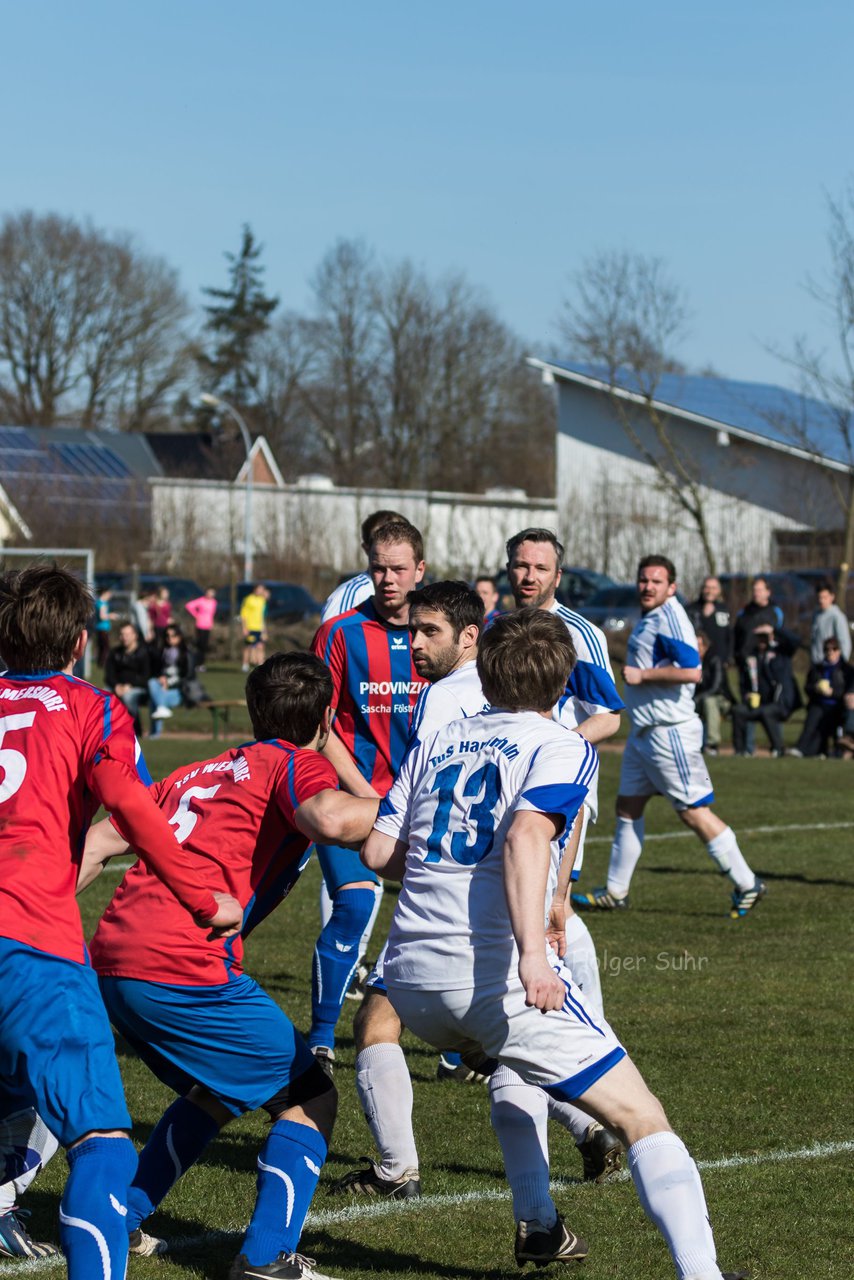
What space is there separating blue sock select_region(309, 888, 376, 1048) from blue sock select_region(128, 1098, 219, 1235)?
1930 mm

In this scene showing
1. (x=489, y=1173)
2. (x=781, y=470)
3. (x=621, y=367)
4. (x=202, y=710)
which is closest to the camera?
(x=489, y=1173)

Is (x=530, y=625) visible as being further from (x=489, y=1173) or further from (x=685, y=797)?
(x=685, y=797)

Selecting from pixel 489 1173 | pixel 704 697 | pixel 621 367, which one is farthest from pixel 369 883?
pixel 621 367

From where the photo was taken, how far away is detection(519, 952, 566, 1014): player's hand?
142 inches

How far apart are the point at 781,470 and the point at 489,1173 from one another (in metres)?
38.7

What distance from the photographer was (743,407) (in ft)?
151

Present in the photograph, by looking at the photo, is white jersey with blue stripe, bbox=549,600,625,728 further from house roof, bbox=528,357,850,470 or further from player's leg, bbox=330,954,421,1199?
house roof, bbox=528,357,850,470

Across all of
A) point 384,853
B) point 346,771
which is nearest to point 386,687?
point 346,771

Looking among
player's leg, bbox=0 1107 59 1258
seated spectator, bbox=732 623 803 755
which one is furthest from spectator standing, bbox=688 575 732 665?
player's leg, bbox=0 1107 59 1258

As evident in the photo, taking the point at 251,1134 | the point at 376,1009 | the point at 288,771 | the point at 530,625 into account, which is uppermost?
the point at 530,625

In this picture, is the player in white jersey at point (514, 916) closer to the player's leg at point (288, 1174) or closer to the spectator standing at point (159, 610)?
the player's leg at point (288, 1174)

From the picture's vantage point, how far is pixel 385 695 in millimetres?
6887

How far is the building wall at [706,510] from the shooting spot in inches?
1446

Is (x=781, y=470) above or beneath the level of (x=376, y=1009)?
above
